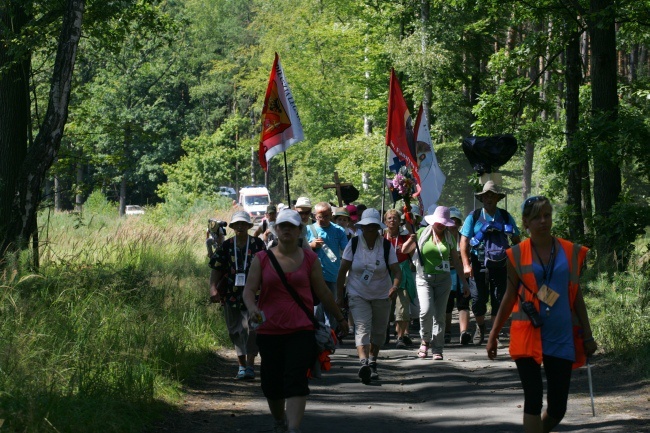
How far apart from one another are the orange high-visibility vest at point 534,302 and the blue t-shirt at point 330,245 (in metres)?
6.94

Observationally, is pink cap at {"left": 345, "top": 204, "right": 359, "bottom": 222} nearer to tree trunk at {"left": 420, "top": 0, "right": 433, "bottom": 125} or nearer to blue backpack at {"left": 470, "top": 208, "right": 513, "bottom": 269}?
blue backpack at {"left": 470, "top": 208, "right": 513, "bottom": 269}

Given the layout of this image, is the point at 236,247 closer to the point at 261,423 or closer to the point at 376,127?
the point at 261,423

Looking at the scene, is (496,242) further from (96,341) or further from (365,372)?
(96,341)

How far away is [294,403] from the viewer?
25.3 feet

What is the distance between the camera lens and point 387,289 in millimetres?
11641

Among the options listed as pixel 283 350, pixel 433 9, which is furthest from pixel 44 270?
pixel 433 9

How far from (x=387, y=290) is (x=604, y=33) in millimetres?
9037

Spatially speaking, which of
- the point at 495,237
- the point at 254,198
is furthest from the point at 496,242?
the point at 254,198

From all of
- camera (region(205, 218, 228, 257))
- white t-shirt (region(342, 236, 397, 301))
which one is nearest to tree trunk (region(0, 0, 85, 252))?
camera (region(205, 218, 228, 257))

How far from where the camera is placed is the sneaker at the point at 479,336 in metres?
15.2

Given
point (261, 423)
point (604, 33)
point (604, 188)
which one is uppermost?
point (604, 33)

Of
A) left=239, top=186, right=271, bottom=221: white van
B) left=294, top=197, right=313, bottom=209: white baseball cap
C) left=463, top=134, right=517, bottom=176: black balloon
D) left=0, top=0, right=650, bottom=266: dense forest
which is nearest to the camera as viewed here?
left=294, top=197, right=313, bottom=209: white baseball cap

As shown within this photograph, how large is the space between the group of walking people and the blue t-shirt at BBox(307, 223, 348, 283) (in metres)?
0.02

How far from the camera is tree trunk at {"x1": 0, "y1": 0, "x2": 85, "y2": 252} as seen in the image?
45.2 ft
